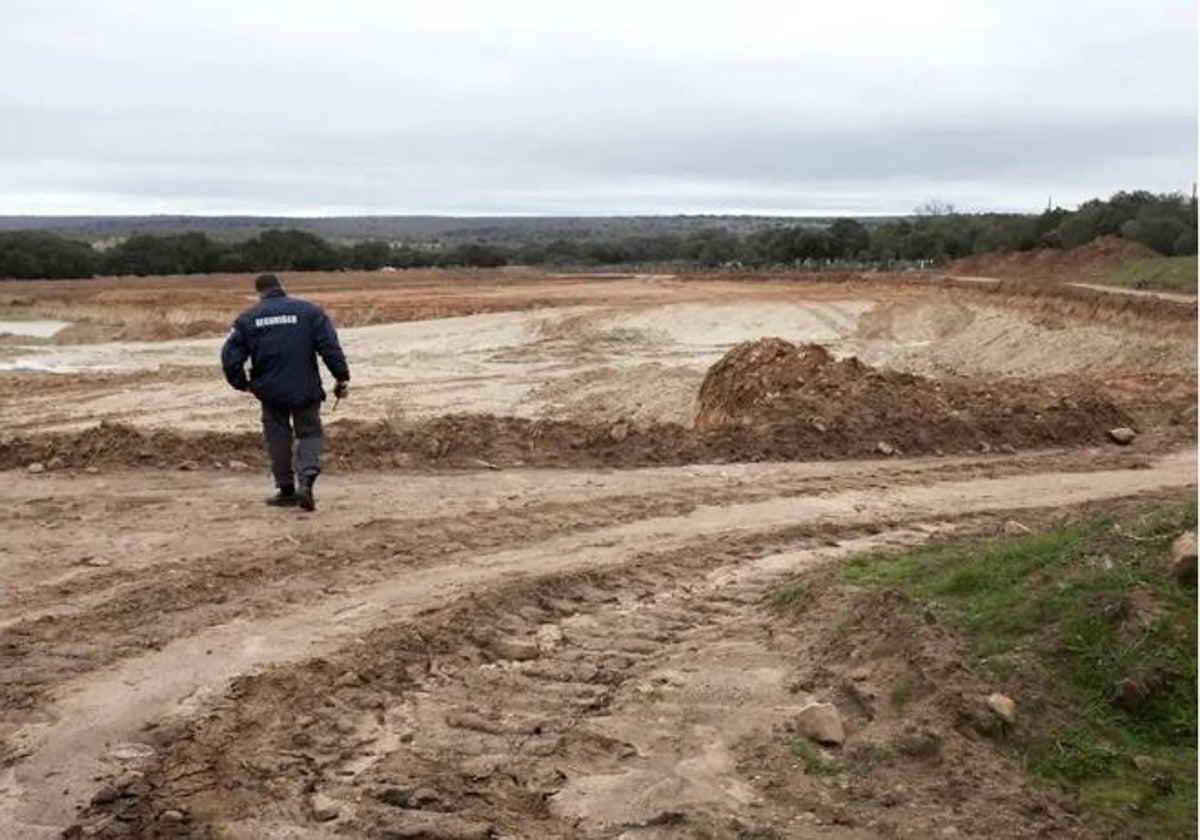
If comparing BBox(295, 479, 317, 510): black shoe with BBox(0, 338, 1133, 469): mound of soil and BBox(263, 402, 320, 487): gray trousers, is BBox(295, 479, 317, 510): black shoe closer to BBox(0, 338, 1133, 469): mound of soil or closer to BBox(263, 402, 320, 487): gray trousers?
BBox(263, 402, 320, 487): gray trousers

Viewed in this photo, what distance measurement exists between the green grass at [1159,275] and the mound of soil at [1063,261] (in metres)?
1.66

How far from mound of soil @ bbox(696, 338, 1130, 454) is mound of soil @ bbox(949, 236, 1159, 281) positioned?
24742 mm

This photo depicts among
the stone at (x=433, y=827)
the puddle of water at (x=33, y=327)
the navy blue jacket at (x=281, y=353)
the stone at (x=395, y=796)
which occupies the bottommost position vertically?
the puddle of water at (x=33, y=327)

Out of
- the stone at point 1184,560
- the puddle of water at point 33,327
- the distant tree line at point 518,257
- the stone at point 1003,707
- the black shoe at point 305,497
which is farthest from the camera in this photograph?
the distant tree line at point 518,257

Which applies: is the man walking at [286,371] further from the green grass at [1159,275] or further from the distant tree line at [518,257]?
the distant tree line at [518,257]

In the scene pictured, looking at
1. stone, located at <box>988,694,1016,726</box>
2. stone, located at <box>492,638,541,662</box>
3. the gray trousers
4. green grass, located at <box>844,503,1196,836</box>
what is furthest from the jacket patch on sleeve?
stone, located at <box>988,694,1016,726</box>

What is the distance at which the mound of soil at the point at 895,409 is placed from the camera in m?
12.6

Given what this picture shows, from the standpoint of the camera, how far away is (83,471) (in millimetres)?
10461

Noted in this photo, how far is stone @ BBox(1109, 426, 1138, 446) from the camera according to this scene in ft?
43.5

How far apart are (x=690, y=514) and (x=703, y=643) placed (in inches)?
121

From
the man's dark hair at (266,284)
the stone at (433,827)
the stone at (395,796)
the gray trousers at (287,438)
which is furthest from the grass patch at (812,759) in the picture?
the man's dark hair at (266,284)

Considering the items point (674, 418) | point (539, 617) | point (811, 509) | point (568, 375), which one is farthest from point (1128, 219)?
point (539, 617)

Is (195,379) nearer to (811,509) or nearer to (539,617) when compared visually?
(811,509)

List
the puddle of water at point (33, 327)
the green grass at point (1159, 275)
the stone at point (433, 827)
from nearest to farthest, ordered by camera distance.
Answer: the stone at point (433, 827) < the green grass at point (1159, 275) < the puddle of water at point (33, 327)
